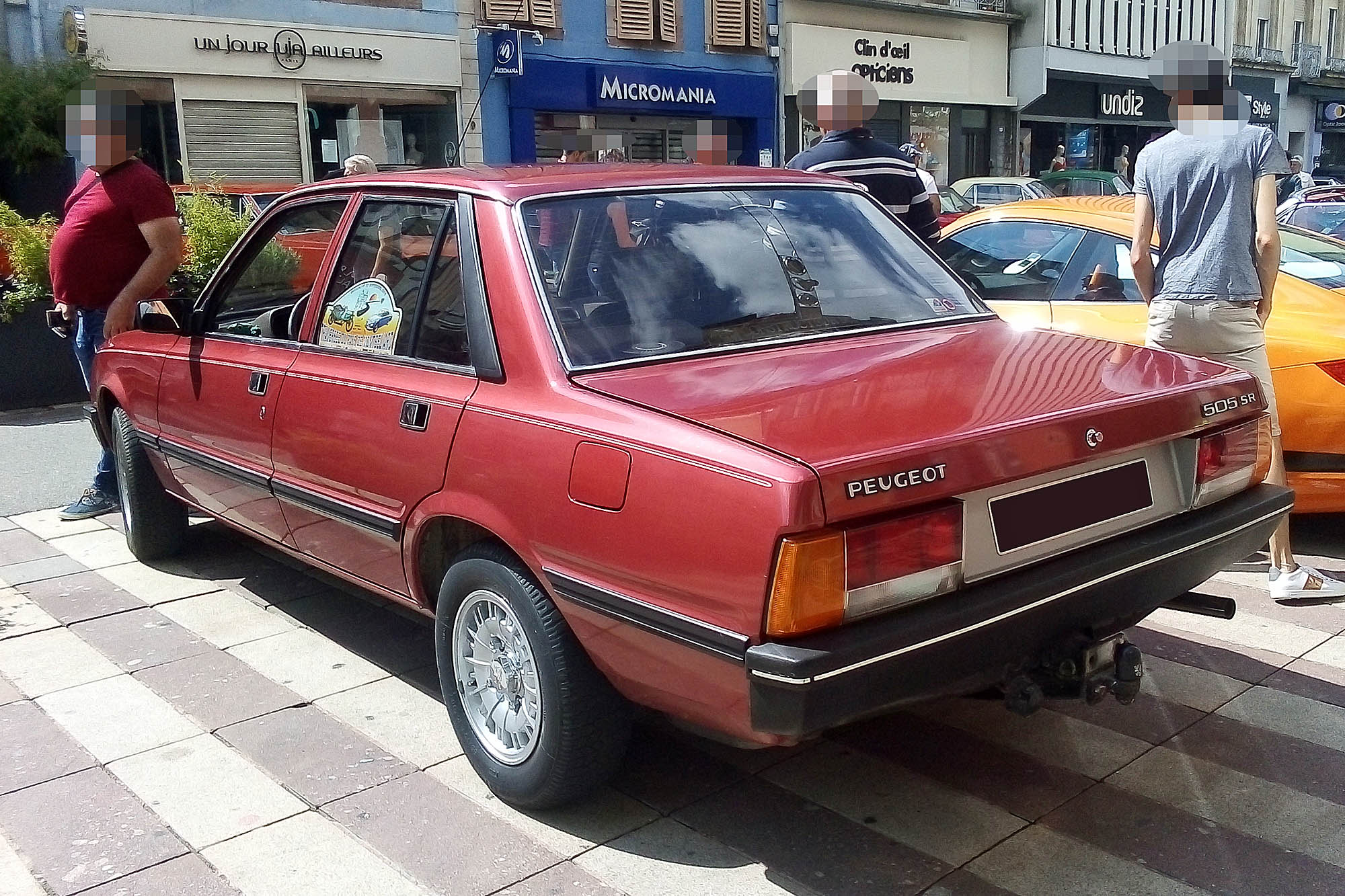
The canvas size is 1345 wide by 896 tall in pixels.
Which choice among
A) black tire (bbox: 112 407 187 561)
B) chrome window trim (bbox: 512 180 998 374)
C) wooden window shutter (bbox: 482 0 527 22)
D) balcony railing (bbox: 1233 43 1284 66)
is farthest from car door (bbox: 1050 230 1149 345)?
balcony railing (bbox: 1233 43 1284 66)

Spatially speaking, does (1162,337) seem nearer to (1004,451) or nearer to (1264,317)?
(1264,317)

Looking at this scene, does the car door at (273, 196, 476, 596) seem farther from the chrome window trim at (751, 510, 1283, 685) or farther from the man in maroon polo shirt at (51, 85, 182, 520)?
the man in maroon polo shirt at (51, 85, 182, 520)

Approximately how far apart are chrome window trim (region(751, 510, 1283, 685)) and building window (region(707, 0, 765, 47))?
65.9 feet

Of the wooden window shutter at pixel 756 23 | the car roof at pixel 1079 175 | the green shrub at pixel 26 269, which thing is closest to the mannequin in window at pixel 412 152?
the wooden window shutter at pixel 756 23

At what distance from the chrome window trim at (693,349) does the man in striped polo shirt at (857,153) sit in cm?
179

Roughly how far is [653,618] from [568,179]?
1.50 m

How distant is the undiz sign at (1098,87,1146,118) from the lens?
30.5m

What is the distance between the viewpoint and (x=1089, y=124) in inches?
1201

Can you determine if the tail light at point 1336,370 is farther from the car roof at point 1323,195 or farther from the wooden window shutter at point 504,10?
the wooden window shutter at point 504,10

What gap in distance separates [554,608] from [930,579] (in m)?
0.89

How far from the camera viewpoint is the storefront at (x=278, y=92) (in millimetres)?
14969

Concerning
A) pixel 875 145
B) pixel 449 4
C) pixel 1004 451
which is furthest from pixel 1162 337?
pixel 449 4

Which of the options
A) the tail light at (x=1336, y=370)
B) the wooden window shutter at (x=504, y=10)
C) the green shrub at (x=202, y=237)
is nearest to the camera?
the tail light at (x=1336, y=370)

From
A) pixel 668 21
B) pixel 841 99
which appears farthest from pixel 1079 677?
pixel 668 21
